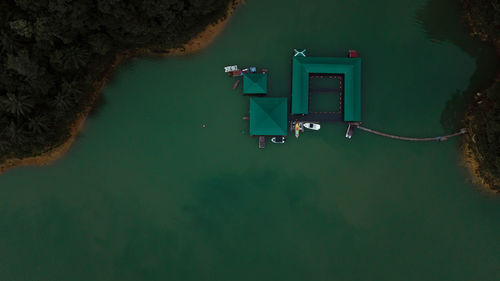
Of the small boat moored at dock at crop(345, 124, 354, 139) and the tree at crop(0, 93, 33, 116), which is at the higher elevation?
the tree at crop(0, 93, 33, 116)

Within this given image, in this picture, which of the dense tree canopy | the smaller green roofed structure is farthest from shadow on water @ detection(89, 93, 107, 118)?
the dense tree canopy

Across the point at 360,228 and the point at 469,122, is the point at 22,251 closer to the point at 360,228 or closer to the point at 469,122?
the point at 360,228

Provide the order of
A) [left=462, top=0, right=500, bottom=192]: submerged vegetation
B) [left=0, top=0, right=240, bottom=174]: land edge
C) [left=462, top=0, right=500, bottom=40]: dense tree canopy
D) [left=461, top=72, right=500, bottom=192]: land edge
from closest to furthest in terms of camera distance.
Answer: [left=462, top=0, right=500, bottom=192]: submerged vegetation, [left=462, top=0, right=500, bottom=40]: dense tree canopy, [left=0, top=0, right=240, bottom=174]: land edge, [left=461, top=72, right=500, bottom=192]: land edge

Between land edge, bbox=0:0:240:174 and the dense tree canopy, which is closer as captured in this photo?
the dense tree canopy

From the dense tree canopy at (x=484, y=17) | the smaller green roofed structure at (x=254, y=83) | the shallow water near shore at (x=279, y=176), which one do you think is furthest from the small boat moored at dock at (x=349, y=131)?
the dense tree canopy at (x=484, y=17)

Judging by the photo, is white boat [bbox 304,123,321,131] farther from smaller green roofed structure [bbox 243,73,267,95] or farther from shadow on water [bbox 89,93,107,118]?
shadow on water [bbox 89,93,107,118]

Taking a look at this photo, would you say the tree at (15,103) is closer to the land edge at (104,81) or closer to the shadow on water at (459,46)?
the land edge at (104,81)
